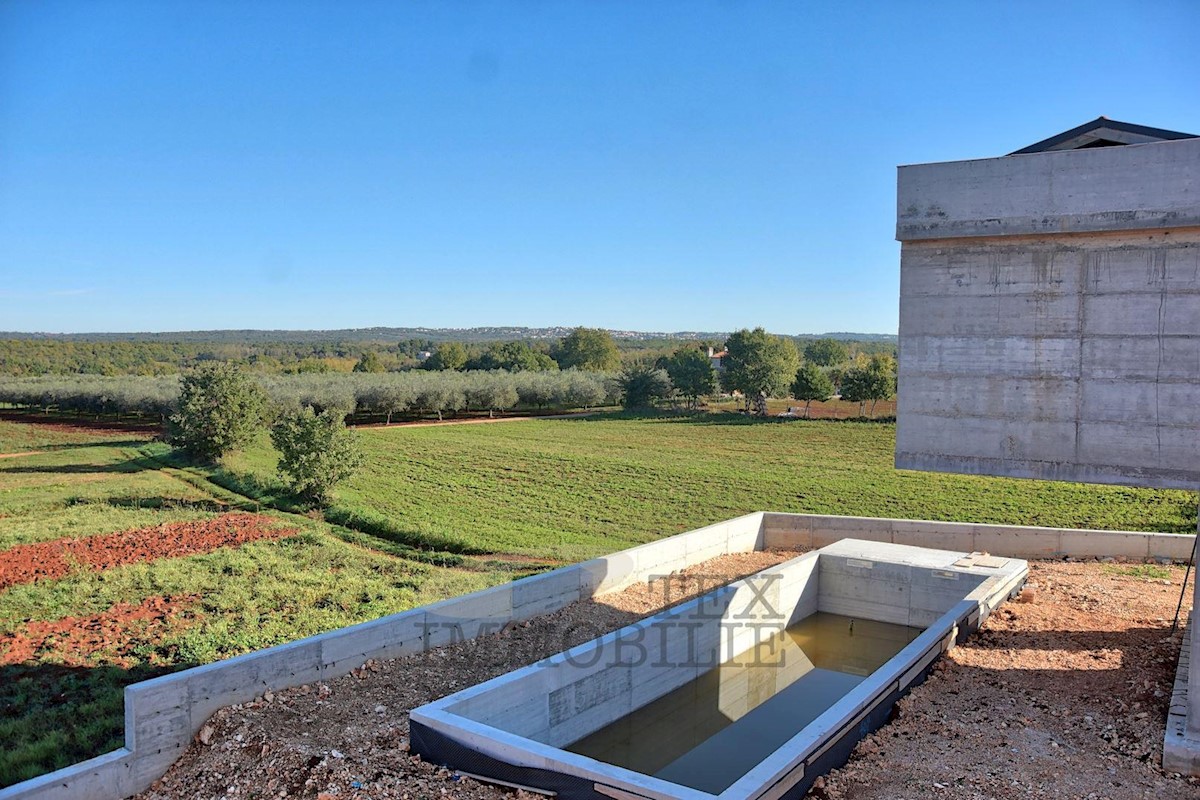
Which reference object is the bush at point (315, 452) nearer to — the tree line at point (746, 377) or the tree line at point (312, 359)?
the tree line at point (746, 377)

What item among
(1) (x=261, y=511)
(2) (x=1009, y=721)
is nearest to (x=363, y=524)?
(1) (x=261, y=511)

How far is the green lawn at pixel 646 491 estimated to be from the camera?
18781 mm

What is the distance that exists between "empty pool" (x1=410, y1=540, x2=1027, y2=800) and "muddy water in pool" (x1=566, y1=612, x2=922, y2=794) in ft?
0.08

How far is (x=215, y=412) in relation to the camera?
2688 cm

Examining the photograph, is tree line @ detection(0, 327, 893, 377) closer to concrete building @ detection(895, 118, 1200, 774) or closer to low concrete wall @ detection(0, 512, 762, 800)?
low concrete wall @ detection(0, 512, 762, 800)

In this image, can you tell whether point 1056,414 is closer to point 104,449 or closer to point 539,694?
point 539,694

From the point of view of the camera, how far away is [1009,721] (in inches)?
297

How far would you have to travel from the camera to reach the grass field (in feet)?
32.8

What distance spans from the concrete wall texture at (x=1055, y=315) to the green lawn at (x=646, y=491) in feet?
29.2

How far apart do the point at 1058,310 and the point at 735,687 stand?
6.36m

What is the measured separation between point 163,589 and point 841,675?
10475 mm

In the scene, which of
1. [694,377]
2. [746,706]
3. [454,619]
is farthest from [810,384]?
[454,619]

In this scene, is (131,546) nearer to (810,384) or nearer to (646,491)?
(646,491)

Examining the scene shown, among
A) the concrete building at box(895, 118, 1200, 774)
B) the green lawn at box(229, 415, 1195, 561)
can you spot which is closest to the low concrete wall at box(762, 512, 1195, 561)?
the green lawn at box(229, 415, 1195, 561)
